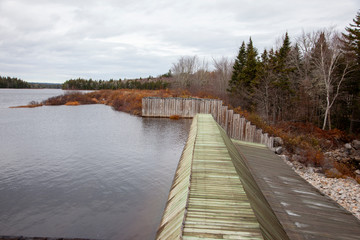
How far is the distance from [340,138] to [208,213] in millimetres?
25341

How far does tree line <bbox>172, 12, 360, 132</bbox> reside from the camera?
25.2m

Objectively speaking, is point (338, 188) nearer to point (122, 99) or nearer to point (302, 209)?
point (302, 209)

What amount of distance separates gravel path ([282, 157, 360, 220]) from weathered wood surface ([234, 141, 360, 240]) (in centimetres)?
149

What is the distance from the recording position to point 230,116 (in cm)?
2102

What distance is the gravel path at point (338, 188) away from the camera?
944cm

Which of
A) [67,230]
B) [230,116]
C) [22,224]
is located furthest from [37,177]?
[230,116]

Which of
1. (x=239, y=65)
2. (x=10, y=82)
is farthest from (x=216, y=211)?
(x=10, y=82)

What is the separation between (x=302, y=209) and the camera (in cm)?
739

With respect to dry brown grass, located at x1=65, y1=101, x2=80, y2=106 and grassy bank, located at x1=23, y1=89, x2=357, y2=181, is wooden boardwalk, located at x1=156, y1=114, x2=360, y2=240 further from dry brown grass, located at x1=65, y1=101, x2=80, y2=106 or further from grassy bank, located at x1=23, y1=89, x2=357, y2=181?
dry brown grass, located at x1=65, y1=101, x2=80, y2=106

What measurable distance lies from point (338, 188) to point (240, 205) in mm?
9086

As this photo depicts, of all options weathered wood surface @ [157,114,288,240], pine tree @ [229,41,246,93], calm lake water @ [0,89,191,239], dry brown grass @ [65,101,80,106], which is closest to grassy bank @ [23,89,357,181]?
dry brown grass @ [65,101,80,106]

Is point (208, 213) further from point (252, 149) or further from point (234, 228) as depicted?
point (252, 149)

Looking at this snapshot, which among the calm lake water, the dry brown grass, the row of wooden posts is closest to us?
the calm lake water

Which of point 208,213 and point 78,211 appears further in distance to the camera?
point 78,211
